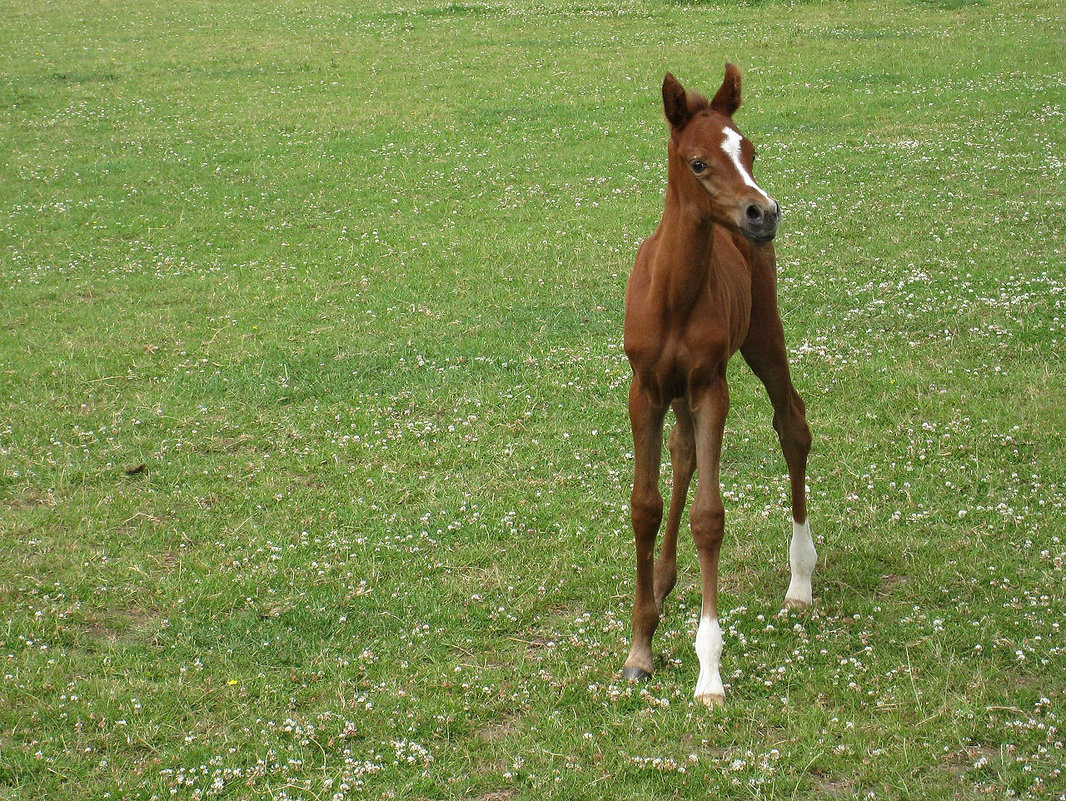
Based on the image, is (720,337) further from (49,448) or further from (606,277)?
(606,277)

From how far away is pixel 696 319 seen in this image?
5.93m

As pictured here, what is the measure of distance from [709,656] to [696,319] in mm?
1736

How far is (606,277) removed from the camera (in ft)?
43.7

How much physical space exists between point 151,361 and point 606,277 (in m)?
5.17

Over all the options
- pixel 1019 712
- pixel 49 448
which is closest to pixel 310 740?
pixel 1019 712

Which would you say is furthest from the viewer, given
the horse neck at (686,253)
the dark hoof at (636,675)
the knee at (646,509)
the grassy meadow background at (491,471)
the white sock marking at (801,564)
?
the white sock marking at (801,564)

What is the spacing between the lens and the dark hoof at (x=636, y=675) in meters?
6.04

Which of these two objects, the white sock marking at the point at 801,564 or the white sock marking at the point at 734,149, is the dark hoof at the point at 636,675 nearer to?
the white sock marking at the point at 801,564

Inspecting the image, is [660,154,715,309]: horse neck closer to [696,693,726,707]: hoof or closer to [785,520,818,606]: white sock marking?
[785,520,818,606]: white sock marking

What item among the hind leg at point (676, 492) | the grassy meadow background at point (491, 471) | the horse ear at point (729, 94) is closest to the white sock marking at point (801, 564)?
the grassy meadow background at point (491, 471)

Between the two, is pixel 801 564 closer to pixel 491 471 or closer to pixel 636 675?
pixel 636 675

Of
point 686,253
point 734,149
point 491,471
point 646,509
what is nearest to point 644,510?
point 646,509

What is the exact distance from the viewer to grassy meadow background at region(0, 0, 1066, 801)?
5578mm

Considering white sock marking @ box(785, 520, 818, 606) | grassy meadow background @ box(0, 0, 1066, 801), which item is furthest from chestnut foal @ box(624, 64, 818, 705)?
white sock marking @ box(785, 520, 818, 606)
